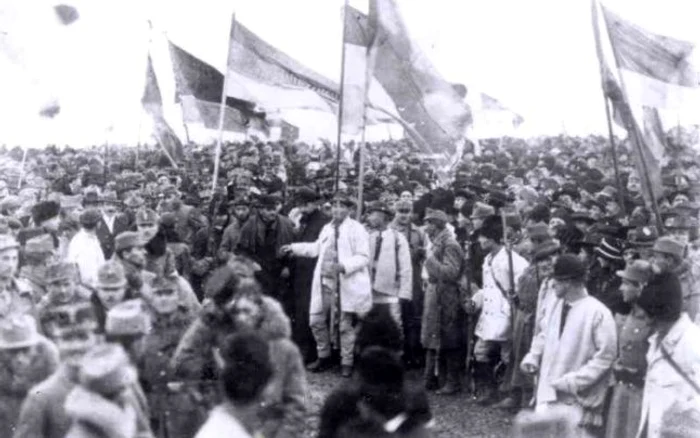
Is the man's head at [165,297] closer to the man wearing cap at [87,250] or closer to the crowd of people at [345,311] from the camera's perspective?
the crowd of people at [345,311]

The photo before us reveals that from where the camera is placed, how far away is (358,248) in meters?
10.4

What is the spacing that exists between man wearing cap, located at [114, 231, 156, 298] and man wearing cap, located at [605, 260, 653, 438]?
340cm

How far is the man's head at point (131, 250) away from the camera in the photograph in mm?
7000

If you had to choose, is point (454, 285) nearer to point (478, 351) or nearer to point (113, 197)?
point (478, 351)

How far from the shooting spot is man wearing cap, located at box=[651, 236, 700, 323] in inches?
273

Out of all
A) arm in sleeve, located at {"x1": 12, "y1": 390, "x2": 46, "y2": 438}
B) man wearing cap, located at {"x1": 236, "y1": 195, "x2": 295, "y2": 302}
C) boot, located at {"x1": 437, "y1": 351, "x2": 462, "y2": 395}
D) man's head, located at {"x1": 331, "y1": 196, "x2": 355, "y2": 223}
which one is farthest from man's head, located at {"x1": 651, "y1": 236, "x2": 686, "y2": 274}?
man wearing cap, located at {"x1": 236, "y1": 195, "x2": 295, "y2": 302}

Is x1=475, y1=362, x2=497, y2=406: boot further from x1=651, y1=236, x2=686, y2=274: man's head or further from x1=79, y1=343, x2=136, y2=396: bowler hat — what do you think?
x1=79, y1=343, x2=136, y2=396: bowler hat

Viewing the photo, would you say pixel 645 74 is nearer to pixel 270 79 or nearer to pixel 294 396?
pixel 270 79

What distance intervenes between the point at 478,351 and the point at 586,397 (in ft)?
9.89

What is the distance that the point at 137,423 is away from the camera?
4543 millimetres

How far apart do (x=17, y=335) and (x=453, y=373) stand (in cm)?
568

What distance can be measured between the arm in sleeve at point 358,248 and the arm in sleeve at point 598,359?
4.01m

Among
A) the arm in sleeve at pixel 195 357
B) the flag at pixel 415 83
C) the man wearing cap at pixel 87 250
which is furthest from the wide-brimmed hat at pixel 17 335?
the flag at pixel 415 83

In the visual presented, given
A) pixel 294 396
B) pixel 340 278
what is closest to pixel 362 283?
pixel 340 278
